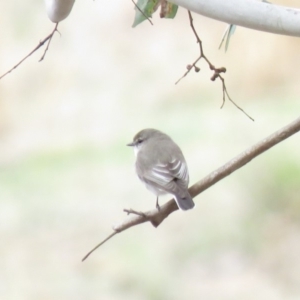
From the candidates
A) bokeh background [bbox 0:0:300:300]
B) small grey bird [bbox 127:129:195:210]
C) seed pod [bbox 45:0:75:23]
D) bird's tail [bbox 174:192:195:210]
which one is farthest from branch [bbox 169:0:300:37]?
bokeh background [bbox 0:0:300:300]

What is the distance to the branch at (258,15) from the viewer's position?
0.90 metres

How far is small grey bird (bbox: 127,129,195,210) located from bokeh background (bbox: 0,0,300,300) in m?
1.00

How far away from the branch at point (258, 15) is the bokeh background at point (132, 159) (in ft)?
7.32

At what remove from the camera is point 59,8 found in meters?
1.15

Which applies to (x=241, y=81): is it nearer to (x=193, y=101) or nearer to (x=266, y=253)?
(x=193, y=101)

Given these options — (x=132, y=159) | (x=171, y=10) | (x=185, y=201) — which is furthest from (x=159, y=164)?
(x=132, y=159)

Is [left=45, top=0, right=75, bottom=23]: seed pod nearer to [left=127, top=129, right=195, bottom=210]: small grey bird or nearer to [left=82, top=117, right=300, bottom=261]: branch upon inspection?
[left=82, top=117, right=300, bottom=261]: branch

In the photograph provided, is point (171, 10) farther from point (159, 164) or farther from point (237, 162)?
point (159, 164)

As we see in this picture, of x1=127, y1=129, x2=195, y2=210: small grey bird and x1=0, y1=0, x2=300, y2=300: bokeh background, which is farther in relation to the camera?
x1=0, y1=0, x2=300, y2=300: bokeh background

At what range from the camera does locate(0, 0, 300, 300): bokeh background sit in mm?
3135

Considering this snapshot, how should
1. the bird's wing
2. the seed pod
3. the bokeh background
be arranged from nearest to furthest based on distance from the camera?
the seed pod < the bird's wing < the bokeh background

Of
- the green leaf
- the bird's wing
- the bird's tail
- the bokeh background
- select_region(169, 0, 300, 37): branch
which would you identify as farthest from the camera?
the bokeh background

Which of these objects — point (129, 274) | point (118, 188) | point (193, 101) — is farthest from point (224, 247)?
point (193, 101)

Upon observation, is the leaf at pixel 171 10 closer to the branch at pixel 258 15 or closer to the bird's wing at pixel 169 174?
the branch at pixel 258 15
